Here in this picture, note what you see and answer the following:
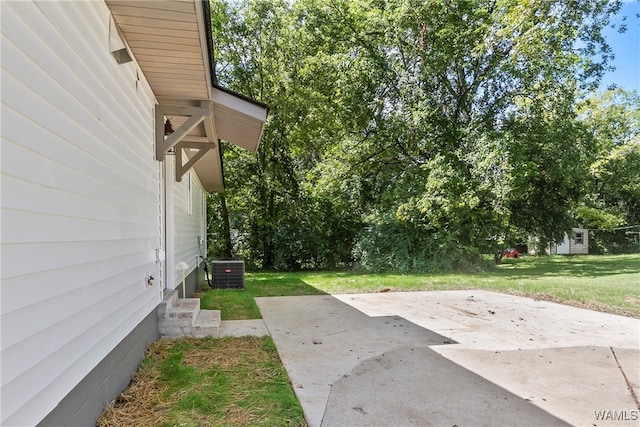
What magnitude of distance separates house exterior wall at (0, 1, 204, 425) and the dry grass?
22 cm

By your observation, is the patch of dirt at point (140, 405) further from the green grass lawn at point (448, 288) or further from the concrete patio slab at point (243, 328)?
the green grass lawn at point (448, 288)

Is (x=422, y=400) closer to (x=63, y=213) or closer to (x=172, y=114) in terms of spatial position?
(x=63, y=213)

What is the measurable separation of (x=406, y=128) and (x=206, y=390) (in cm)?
1131

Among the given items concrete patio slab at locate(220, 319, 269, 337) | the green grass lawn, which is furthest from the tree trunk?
concrete patio slab at locate(220, 319, 269, 337)

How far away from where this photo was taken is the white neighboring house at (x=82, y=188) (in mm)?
1589

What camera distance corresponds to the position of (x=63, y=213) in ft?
6.61

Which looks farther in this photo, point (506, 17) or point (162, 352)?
point (506, 17)

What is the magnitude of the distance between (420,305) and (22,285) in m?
6.40

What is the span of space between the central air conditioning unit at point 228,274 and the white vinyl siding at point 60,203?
6126mm

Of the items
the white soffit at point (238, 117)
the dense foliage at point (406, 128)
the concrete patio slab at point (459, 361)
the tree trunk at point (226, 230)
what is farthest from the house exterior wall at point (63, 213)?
the tree trunk at point (226, 230)

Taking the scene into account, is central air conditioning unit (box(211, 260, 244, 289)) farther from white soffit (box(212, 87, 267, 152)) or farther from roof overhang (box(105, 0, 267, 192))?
white soffit (box(212, 87, 267, 152))

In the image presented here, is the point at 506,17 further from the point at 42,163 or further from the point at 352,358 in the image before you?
the point at 42,163

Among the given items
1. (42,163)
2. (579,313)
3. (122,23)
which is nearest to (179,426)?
(42,163)

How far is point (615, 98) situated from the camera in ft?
80.7
